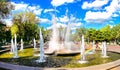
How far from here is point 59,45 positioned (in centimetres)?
3175

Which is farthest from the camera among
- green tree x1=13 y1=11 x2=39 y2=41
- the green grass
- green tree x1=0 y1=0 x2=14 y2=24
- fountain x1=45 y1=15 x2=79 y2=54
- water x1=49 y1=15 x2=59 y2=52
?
green tree x1=13 y1=11 x2=39 y2=41

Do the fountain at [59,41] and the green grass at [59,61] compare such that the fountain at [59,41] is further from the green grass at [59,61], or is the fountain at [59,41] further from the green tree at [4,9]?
the green grass at [59,61]

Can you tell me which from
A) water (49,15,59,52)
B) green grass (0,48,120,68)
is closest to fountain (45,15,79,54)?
water (49,15,59,52)

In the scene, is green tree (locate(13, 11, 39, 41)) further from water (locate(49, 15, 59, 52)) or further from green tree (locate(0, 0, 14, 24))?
water (locate(49, 15, 59, 52))

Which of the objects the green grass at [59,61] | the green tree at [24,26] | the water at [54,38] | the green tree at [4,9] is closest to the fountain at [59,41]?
the water at [54,38]

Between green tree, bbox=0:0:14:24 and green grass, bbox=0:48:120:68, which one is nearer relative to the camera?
green grass, bbox=0:48:120:68

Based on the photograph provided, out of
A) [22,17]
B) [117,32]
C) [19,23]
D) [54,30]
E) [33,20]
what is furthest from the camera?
Result: [117,32]

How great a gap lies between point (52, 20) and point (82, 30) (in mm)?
44785

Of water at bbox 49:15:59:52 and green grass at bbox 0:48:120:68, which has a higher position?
water at bbox 49:15:59:52

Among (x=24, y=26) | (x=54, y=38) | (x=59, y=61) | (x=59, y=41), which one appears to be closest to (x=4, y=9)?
(x=54, y=38)

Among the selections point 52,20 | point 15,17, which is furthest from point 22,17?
point 52,20

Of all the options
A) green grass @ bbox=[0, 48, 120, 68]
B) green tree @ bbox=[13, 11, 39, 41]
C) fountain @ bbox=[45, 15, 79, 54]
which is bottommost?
green grass @ bbox=[0, 48, 120, 68]

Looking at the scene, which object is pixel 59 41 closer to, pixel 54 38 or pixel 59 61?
pixel 54 38

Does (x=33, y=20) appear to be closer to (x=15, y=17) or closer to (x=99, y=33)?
(x=15, y=17)
